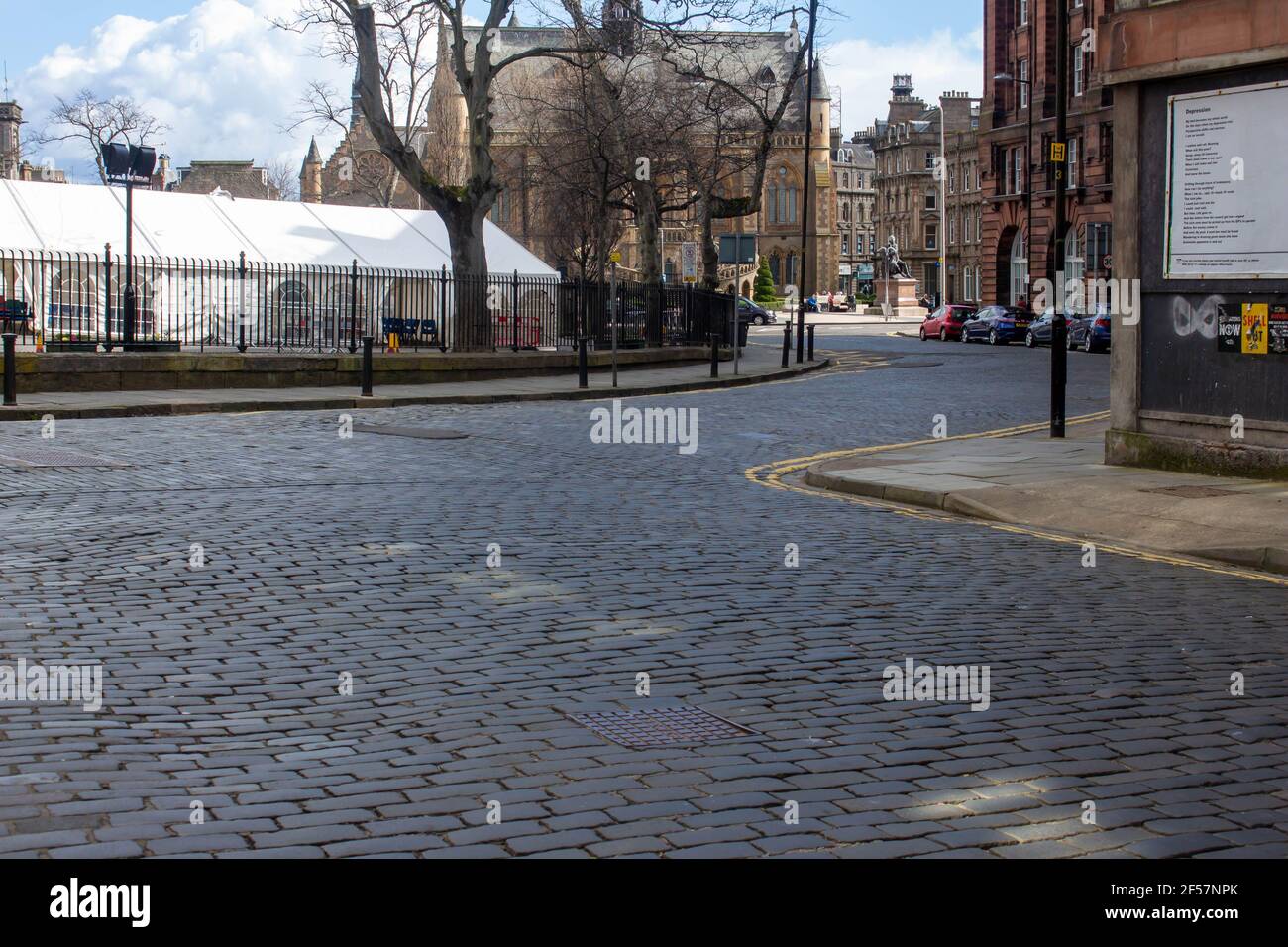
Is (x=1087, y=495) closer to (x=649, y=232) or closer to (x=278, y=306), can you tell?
(x=278, y=306)

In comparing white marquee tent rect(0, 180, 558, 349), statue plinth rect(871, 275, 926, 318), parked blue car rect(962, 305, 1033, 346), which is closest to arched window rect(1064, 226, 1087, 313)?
parked blue car rect(962, 305, 1033, 346)

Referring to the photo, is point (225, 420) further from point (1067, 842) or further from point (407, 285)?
point (1067, 842)

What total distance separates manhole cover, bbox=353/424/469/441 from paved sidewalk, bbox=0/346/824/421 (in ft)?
12.4

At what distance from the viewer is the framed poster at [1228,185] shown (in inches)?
548

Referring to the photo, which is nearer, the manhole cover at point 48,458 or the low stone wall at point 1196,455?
the low stone wall at point 1196,455

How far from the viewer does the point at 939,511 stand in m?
13.5

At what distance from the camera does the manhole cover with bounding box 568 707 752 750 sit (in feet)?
19.5

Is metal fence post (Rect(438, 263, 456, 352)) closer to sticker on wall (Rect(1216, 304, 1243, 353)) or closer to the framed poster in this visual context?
the framed poster

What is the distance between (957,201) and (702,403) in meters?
82.5

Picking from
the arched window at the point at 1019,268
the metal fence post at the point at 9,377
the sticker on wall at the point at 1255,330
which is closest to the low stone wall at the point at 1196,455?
the sticker on wall at the point at 1255,330

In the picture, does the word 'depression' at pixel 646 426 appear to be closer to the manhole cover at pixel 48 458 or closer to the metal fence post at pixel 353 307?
the manhole cover at pixel 48 458

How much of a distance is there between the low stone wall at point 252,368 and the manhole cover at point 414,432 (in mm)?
6854

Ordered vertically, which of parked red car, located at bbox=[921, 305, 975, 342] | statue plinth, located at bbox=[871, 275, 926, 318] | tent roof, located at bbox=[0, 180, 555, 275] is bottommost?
parked red car, located at bbox=[921, 305, 975, 342]

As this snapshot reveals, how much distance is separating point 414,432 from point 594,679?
504 inches
